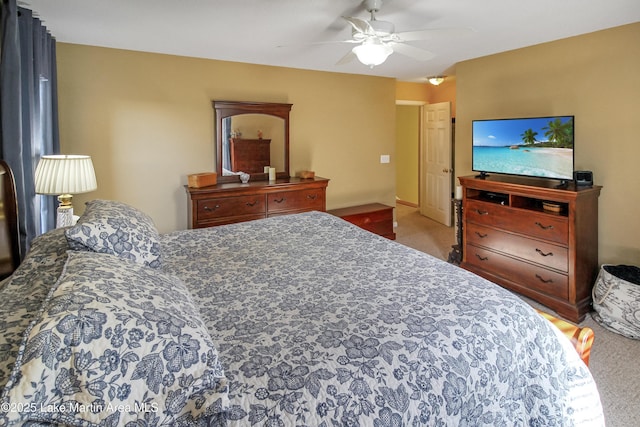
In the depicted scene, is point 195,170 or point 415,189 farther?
point 415,189

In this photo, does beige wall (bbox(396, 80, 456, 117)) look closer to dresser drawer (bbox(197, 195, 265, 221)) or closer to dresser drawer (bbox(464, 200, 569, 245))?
dresser drawer (bbox(464, 200, 569, 245))

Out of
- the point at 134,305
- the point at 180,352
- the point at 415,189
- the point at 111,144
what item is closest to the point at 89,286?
the point at 134,305

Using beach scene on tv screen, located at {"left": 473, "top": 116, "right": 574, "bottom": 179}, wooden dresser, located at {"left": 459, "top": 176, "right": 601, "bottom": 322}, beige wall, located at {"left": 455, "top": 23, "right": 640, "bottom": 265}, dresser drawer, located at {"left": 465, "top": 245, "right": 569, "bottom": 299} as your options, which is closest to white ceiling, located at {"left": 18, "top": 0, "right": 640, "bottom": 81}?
beige wall, located at {"left": 455, "top": 23, "right": 640, "bottom": 265}

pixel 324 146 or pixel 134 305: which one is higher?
pixel 324 146

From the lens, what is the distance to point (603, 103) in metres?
3.34

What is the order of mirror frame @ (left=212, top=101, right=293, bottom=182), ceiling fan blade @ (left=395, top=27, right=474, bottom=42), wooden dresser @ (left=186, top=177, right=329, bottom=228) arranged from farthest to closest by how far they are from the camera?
mirror frame @ (left=212, top=101, right=293, bottom=182), wooden dresser @ (left=186, top=177, right=329, bottom=228), ceiling fan blade @ (left=395, top=27, right=474, bottom=42)

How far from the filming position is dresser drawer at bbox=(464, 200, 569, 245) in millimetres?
3227

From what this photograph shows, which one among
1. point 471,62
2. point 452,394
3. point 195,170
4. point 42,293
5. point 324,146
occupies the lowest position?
point 452,394

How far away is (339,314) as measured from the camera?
140 cm

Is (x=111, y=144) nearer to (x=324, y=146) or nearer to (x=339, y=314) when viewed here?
(x=324, y=146)

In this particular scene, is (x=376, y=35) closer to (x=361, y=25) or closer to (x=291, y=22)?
(x=361, y=25)

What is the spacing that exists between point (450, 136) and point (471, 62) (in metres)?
1.61

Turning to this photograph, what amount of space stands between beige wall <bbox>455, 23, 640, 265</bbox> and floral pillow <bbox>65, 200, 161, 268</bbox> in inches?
146

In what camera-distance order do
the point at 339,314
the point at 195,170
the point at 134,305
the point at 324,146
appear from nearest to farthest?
1. the point at 134,305
2. the point at 339,314
3. the point at 195,170
4. the point at 324,146
